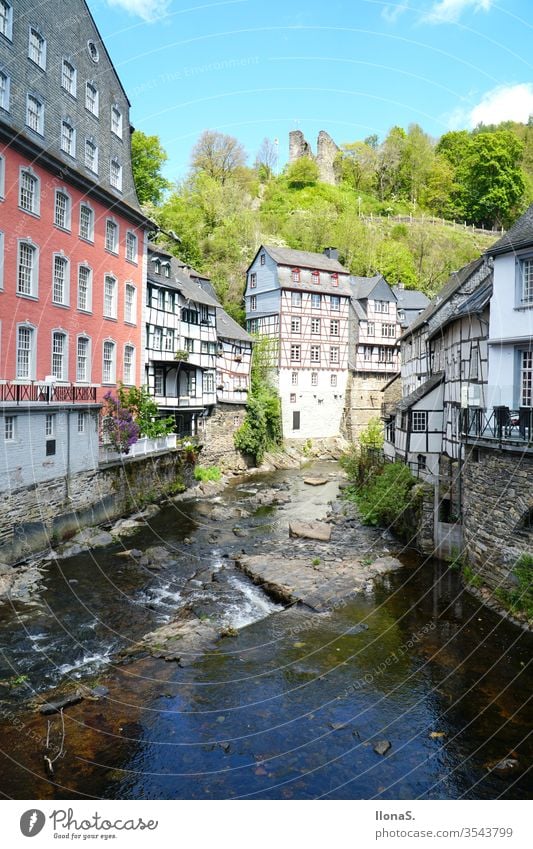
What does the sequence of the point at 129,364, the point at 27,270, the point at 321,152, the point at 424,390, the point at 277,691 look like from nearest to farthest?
the point at 277,691
the point at 27,270
the point at 424,390
the point at 129,364
the point at 321,152

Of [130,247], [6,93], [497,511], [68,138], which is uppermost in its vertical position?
[68,138]

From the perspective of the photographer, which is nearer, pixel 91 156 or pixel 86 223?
pixel 86 223

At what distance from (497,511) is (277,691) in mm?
8420

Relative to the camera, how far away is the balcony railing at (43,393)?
1986 centimetres

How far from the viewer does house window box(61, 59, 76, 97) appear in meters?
24.9

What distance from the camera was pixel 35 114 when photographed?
22953 millimetres

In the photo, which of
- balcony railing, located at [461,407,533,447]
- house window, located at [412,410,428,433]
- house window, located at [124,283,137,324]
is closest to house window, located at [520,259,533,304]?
balcony railing, located at [461,407,533,447]

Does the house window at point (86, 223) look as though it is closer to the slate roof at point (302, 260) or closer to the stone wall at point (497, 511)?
the stone wall at point (497, 511)

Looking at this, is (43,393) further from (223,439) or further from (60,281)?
(223,439)

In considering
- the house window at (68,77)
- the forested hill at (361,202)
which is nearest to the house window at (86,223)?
the house window at (68,77)

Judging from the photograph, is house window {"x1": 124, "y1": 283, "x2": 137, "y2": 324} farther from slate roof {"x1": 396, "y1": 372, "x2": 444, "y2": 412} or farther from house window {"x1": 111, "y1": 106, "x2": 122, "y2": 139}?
slate roof {"x1": 396, "y1": 372, "x2": 444, "y2": 412}

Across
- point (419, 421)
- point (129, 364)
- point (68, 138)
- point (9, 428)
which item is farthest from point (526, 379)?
point (68, 138)
